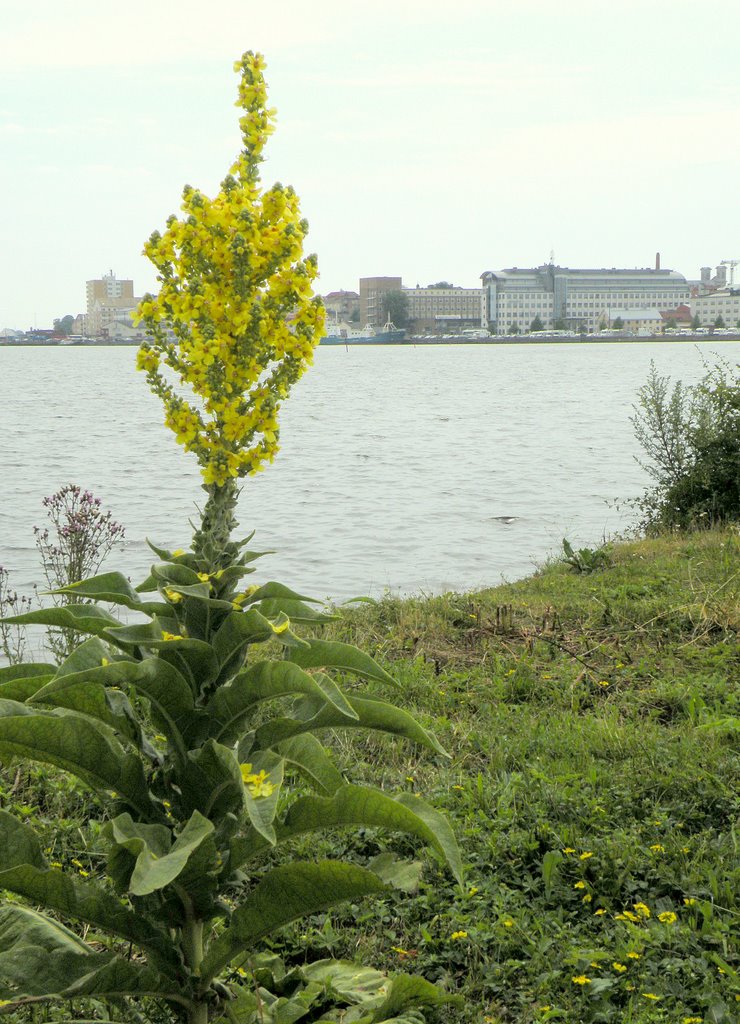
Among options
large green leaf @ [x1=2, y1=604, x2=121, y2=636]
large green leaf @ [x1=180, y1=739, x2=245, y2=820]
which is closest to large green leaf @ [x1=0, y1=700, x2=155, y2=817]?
large green leaf @ [x1=180, y1=739, x2=245, y2=820]

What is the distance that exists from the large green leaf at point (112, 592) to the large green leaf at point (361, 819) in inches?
26.4

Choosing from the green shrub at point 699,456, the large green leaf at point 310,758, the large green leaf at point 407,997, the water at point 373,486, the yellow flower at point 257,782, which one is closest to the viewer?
the yellow flower at point 257,782

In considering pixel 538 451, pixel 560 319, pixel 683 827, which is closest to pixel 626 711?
pixel 683 827

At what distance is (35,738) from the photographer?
240 cm

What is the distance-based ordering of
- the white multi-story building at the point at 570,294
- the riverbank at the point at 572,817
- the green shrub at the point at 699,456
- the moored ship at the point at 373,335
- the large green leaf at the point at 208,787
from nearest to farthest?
the large green leaf at the point at 208,787 < the riverbank at the point at 572,817 < the green shrub at the point at 699,456 < the moored ship at the point at 373,335 < the white multi-story building at the point at 570,294

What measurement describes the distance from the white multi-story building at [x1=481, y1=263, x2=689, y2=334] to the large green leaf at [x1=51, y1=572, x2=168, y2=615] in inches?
7598

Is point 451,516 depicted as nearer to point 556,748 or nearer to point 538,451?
point 538,451

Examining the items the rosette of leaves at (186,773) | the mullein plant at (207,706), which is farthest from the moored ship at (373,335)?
the rosette of leaves at (186,773)

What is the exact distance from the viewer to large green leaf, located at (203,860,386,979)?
8.24ft

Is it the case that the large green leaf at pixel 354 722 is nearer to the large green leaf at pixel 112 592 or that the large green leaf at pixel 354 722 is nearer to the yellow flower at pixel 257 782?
the yellow flower at pixel 257 782

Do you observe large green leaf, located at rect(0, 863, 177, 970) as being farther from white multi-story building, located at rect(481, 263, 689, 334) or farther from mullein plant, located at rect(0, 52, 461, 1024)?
white multi-story building, located at rect(481, 263, 689, 334)

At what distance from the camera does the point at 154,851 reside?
94.2 inches

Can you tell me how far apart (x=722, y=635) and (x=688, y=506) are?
17.0ft

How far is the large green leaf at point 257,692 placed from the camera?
7.92 ft
